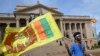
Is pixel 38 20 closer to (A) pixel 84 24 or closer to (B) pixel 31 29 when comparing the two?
(B) pixel 31 29

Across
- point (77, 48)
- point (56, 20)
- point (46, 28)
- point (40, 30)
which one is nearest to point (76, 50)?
point (77, 48)

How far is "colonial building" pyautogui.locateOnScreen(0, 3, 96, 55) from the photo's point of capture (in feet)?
280

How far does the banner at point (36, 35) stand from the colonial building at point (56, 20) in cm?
6866

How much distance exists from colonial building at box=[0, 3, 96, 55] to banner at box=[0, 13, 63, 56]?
6866cm

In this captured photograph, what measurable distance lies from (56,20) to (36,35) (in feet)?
273

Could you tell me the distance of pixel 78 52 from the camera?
7156 mm

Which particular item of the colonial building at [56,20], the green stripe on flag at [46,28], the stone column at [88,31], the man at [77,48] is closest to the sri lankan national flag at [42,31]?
the green stripe on flag at [46,28]

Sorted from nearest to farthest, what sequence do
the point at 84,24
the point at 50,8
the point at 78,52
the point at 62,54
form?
1. the point at 78,52
2. the point at 62,54
3. the point at 50,8
4. the point at 84,24

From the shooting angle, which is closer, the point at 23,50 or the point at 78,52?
the point at 78,52

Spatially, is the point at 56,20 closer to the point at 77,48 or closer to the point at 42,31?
the point at 42,31

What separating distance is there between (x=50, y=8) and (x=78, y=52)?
8167cm

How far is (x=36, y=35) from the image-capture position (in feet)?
24.8

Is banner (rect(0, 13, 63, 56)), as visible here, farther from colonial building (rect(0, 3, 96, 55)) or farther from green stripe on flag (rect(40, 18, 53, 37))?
colonial building (rect(0, 3, 96, 55))

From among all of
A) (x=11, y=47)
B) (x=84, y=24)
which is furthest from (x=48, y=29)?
(x=84, y=24)
